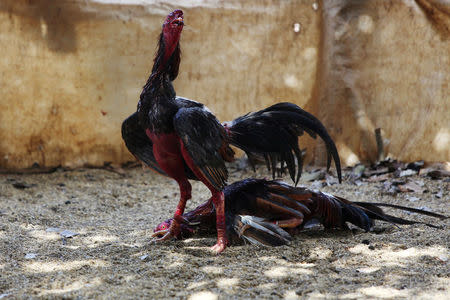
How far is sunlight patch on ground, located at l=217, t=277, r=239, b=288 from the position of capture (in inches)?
106

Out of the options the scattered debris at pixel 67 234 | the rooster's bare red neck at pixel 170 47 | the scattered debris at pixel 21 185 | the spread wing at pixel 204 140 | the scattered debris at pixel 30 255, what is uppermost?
the rooster's bare red neck at pixel 170 47

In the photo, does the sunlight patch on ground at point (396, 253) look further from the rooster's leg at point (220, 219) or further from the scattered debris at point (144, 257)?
the scattered debris at point (144, 257)

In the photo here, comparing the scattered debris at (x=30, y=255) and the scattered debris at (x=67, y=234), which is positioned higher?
the scattered debris at (x=30, y=255)

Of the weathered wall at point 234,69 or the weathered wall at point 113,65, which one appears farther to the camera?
the weathered wall at point 113,65

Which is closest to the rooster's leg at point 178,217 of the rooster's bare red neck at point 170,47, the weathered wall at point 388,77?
the rooster's bare red neck at point 170,47

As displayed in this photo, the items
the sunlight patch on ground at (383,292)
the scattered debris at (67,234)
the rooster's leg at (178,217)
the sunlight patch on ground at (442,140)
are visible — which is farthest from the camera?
the sunlight patch on ground at (442,140)

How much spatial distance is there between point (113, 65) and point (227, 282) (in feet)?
14.1

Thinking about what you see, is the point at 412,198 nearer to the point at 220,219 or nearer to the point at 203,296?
the point at 220,219

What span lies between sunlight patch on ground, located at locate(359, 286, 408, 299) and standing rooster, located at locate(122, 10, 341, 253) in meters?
1.06

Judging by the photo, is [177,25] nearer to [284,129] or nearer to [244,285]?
[284,129]

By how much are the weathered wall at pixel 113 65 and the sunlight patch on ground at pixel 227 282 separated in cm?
405

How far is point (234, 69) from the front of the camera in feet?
21.7

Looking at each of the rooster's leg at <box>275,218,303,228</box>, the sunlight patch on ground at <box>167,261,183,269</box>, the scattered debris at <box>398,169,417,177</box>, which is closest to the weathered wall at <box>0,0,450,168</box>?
the scattered debris at <box>398,169,417,177</box>

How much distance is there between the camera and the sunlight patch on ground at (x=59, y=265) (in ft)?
9.84
